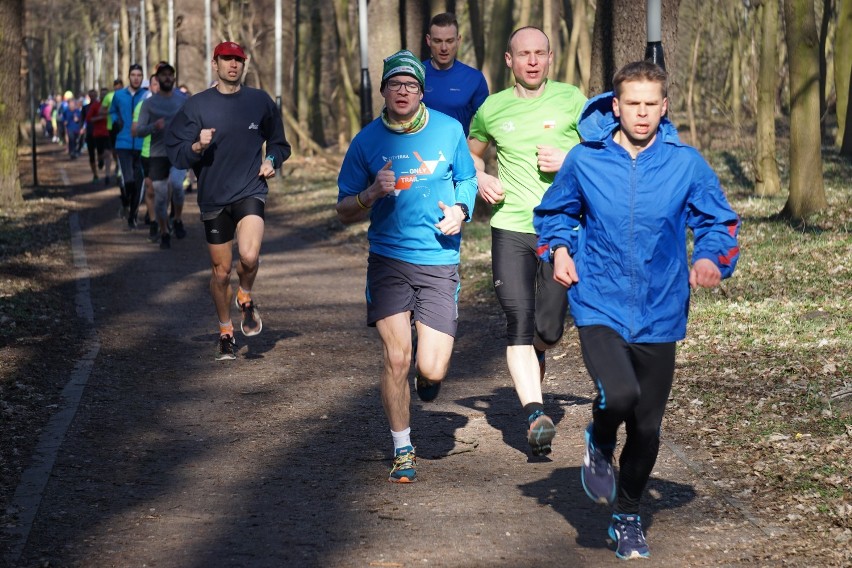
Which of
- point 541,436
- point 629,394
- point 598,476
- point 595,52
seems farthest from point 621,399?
point 595,52

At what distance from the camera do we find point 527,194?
7.26 m

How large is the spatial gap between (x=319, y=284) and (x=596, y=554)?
9935mm

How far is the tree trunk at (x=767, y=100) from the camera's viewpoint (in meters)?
19.4

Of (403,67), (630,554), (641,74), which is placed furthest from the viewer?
(403,67)

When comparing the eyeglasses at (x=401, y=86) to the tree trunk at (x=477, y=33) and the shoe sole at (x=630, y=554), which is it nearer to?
the shoe sole at (x=630, y=554)

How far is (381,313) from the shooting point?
6.62 m

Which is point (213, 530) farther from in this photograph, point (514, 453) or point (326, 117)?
point (326, 117)

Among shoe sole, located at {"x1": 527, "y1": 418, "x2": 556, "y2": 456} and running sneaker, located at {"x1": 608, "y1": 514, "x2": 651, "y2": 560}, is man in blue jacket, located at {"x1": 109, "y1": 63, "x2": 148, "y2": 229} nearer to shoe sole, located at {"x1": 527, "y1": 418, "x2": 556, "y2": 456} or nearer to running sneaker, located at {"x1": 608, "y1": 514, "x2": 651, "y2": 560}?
shoe sole, located at {"x1": 527, "y1": 418, "x2": 556, "y2": 456}

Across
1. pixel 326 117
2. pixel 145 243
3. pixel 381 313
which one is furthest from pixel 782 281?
pixel 326 117

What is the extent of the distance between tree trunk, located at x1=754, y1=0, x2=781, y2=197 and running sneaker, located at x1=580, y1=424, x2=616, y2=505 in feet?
49.4

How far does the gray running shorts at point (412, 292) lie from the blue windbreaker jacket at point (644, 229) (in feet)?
4.90

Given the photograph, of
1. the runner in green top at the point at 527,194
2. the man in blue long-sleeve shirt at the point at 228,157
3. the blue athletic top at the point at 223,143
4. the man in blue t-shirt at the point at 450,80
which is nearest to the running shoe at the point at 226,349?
the man in blue long-sleeve shirt at the point at 228,157

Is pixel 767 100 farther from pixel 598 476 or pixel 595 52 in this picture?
pixel 598 476

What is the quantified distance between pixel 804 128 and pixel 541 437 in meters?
10.8
